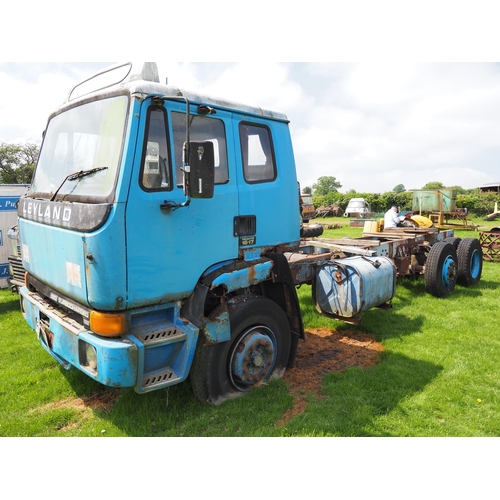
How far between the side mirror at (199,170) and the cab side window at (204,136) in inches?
12.9

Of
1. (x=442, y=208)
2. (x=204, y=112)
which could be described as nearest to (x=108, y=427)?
(x=204, y=112)

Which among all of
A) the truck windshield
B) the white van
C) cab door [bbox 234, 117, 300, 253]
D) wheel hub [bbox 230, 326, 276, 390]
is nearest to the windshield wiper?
the truck windshield

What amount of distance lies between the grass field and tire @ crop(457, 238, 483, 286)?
115 inches

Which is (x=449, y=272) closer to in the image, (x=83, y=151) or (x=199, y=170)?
(x=199, y=170)

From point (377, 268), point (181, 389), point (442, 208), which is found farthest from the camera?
point (442, 208)

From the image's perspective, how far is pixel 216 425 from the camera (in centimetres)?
326

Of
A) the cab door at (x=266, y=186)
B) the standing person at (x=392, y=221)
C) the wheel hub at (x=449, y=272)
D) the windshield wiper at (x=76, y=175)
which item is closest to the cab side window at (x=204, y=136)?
the cab door at (x=266, y=186)

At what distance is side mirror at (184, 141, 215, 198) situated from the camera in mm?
2705

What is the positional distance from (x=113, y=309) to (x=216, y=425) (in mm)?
1322

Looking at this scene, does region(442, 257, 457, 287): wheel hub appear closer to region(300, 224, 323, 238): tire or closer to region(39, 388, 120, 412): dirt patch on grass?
region(300, 224, 323, 238): tire

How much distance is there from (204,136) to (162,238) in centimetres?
94

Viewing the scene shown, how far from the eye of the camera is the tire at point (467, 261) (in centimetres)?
784

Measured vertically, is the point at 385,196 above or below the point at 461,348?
above
